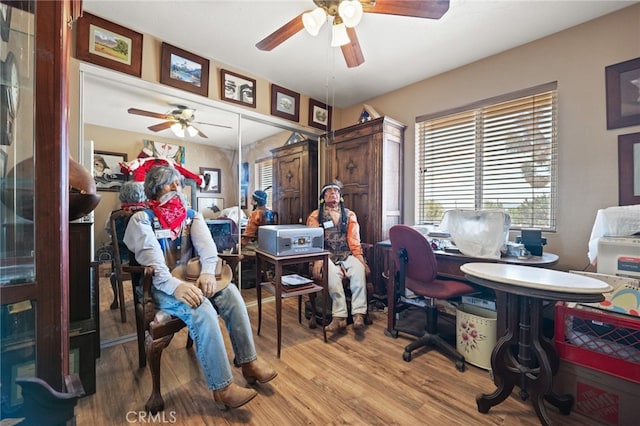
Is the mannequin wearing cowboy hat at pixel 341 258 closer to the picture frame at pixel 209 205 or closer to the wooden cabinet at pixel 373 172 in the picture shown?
the wooden cabinet at pixel 373 172

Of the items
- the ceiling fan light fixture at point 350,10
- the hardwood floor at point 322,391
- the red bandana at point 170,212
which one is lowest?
the hardwood floor at point 322,391

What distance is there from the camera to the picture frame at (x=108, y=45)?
186 cm

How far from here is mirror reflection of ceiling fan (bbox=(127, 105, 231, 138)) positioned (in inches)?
88.4

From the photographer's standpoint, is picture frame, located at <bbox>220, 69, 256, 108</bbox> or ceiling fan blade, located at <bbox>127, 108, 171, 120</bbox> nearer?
ceiling fan blade, located at <bbox>127, 108, 171, 120</bbox>

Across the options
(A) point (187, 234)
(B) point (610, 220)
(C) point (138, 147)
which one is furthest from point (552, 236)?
(C) point (138, 147)

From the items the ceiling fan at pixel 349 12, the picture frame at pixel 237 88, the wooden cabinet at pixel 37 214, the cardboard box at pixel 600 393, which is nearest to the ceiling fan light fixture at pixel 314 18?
the ceiling fan at pixel 349 12

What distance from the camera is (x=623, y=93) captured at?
1.81 metres

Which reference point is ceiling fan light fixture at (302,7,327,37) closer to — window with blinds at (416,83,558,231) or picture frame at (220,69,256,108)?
picture frame at (220,69,256,108)

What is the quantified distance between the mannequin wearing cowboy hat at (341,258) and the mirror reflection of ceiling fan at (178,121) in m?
1.45

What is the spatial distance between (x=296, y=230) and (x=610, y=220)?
6.62ft

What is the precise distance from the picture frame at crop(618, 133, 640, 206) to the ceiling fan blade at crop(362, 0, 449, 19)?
1631mm

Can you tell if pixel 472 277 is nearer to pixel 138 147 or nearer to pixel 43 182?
pixel 43 182

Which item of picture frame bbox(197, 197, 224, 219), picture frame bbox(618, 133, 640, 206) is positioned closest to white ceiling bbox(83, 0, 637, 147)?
picture frame bbox(197, 197, 224, 219)

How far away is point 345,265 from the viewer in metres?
2.47
